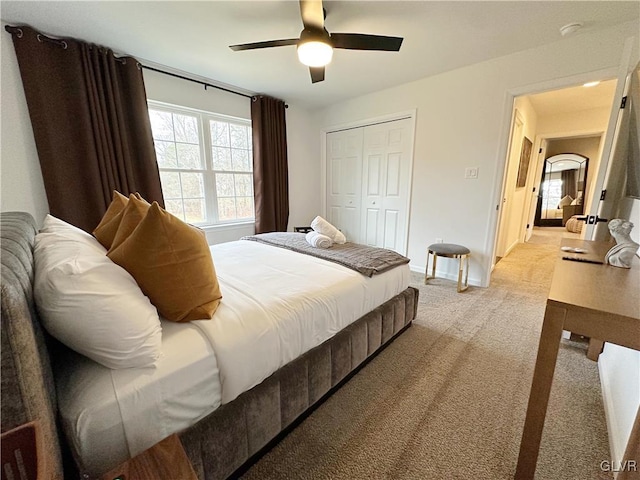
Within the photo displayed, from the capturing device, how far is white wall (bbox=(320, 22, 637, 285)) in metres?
2.34

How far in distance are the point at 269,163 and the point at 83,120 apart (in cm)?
206

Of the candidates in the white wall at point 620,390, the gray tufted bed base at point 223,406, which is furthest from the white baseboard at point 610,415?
the gray tufted bed base at point 223,406

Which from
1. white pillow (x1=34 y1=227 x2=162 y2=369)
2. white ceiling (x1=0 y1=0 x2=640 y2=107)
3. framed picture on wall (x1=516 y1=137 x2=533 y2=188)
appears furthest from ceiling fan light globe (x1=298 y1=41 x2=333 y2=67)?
framed picture on wall (x1=516 y1=137 x2=533 y2=188)

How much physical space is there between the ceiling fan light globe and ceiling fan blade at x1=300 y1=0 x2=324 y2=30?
4.0 inches

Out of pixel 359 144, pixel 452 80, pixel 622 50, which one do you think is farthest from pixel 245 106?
pixel 622 50

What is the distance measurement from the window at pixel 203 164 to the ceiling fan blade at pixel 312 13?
210cm

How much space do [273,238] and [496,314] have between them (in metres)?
2.22

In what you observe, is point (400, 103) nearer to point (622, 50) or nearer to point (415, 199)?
point (415, 199)

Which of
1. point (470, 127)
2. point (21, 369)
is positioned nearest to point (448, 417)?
point (21, 369)

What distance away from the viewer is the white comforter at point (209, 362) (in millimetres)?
733

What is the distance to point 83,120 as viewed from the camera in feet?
7.65

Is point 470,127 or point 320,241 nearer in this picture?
point 320,241

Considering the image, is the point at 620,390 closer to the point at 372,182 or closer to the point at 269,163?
the point at 372,182

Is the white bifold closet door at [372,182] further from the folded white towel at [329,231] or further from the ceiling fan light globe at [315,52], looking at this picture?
the ceiling fan light globe at [315,52]
